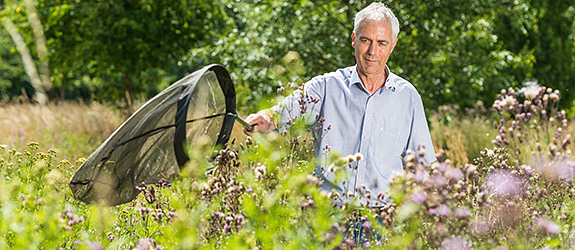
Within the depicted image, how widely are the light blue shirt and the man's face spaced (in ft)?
0.32

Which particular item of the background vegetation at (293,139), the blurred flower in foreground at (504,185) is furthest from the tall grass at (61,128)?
the blurred flower in foreground at (504,185)

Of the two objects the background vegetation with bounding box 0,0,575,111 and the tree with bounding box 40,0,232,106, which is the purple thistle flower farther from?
the tree with bounding box 40,0,232,106

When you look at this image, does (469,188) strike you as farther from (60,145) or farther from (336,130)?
(60,145)

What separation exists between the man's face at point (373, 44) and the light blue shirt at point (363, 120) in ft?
0.32

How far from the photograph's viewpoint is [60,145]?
23.2 feet

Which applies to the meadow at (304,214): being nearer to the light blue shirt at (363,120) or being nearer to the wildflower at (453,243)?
the wildflower at (453,243)

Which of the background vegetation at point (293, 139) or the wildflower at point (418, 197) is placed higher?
the wildflower at point (418, 197)

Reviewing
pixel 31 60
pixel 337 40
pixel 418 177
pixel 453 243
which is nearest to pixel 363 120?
pixel 418 177

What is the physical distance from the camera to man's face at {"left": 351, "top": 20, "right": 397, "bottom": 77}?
2641 mm

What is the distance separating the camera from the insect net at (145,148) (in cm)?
240

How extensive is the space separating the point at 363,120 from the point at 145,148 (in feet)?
3.71

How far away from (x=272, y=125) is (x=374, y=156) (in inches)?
22.3

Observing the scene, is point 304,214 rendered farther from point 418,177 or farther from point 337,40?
point 337,40

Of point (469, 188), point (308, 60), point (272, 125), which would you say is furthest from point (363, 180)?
point (308, 60)
